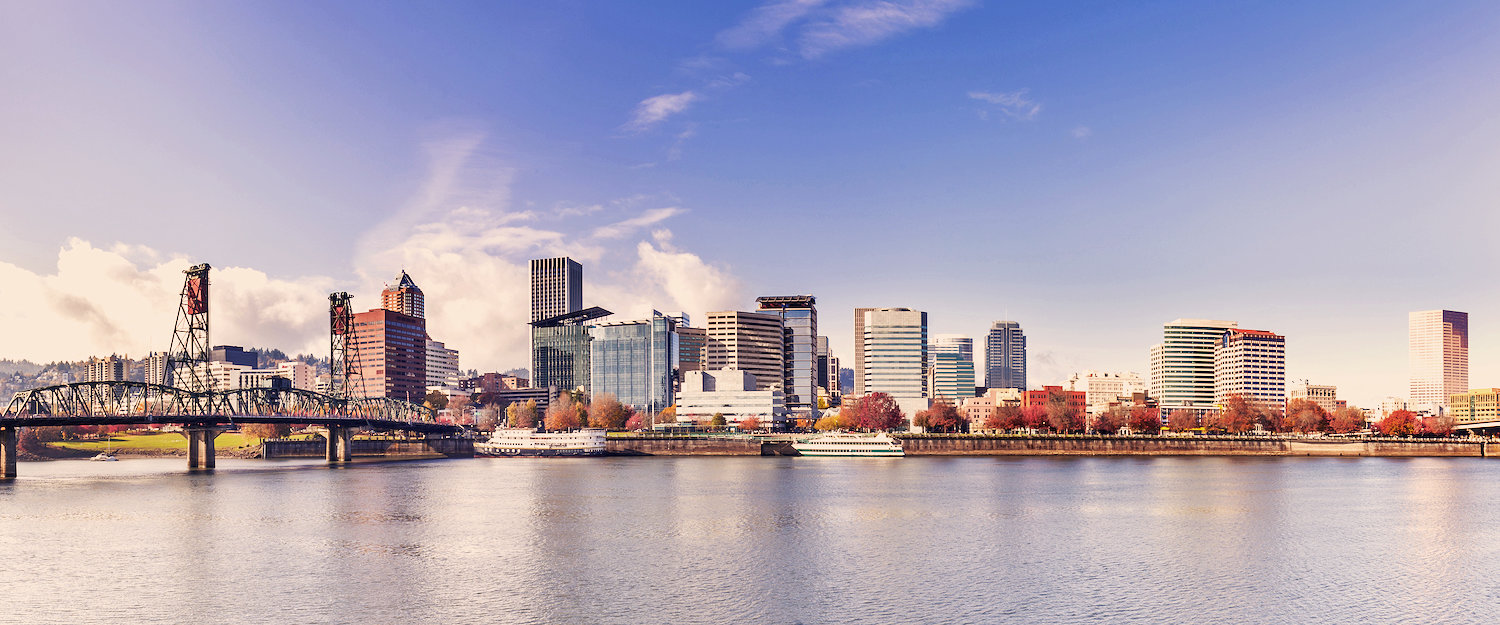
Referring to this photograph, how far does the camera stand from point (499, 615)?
4209cm

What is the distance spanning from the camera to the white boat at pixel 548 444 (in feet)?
606

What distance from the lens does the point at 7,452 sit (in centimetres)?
12300

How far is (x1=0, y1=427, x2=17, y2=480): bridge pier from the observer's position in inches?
4774

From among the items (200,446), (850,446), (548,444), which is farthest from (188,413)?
(850,446)

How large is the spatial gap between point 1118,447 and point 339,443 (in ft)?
452

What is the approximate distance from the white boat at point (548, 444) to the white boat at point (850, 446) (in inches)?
1451

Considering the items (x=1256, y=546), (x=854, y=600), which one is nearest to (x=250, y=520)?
(x=854, y=600)

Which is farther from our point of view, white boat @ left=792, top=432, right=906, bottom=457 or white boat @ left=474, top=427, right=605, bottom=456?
white boat @ left=474, top=427, right=605, bottom=456

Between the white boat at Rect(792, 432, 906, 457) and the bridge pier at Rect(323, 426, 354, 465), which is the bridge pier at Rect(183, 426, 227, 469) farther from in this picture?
the white boat at Rect(792, 432, 906, 457)

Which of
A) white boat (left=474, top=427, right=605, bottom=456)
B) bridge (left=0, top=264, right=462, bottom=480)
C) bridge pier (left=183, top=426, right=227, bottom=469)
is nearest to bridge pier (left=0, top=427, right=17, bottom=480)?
bridge (left=0, top=264, right=462, bottom=480)

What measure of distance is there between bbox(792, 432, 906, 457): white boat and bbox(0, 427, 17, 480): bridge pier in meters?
116

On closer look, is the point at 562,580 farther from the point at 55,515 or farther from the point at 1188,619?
the point at 55,515

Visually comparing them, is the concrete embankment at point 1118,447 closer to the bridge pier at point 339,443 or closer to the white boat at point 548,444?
the white boat at point 548,444

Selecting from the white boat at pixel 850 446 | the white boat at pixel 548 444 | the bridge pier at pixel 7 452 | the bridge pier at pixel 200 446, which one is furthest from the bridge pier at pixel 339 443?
the white boat at pixel 850 446
